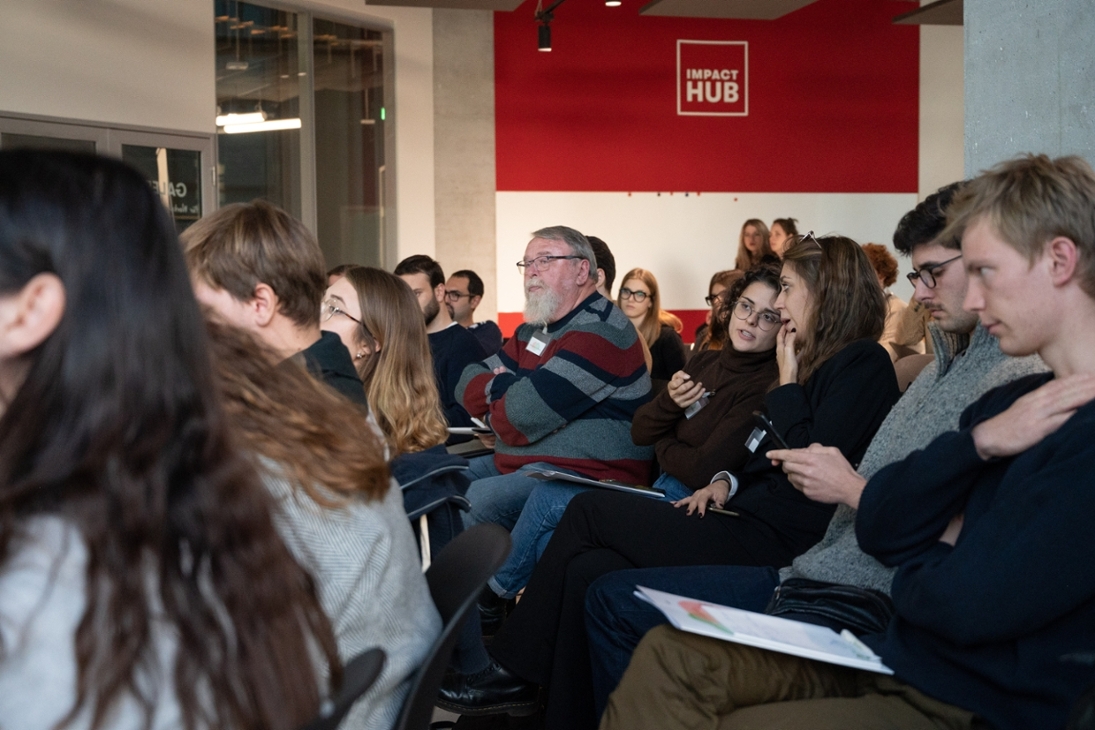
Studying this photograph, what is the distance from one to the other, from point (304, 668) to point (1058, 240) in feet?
4.33

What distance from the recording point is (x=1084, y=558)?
1.54 meters

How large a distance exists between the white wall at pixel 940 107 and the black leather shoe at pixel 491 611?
8061 mm

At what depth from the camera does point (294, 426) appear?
134cm

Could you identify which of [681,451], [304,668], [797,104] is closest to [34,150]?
[304,668]

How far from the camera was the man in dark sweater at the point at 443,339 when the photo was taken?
15.6 ft

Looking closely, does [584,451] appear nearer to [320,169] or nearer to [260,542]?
[260,542]

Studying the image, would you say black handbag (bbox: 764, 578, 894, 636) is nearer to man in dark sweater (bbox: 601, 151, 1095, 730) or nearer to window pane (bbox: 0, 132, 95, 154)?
man in dark sweater (bbox: 601, 151, 1095, 730)

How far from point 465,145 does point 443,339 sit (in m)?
4.93

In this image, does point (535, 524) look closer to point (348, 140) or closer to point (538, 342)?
point (538, 342)

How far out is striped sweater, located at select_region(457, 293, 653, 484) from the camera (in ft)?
12.2

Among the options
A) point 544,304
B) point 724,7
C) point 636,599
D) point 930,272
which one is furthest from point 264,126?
point 930,272

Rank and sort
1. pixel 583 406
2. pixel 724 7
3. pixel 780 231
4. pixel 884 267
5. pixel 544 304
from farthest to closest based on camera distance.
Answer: pixel 780 231 → pixel 724 7 → pixel 884 267 → pixel 544 304 → pixel 583 406

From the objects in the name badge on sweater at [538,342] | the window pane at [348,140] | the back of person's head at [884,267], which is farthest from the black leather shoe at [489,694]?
the window pane at [348,140]

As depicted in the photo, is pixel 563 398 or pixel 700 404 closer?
pixel 700 404
